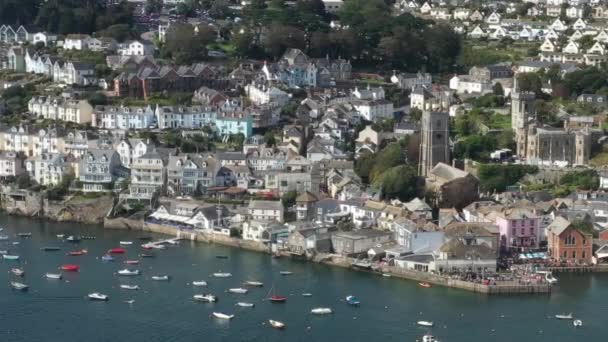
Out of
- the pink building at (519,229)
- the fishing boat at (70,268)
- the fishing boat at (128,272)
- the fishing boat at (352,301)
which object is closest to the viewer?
the fishing boat at (352,301)

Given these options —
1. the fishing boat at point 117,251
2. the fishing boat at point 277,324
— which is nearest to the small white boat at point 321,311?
the fishing boat at point 277,324


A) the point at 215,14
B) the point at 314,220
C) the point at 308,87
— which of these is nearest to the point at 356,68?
the point at 308,87

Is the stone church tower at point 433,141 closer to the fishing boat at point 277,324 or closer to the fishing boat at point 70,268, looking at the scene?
the fishing boat at point 70,268

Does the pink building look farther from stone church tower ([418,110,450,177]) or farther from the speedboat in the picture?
the speedboat

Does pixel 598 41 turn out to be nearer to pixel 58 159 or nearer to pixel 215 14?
pixel 215 14

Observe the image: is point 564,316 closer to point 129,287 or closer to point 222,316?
point 222,316
